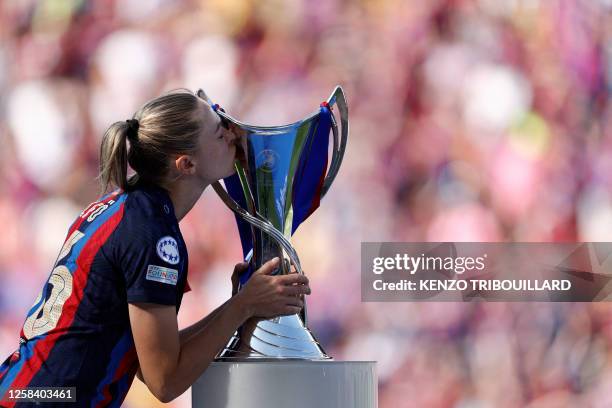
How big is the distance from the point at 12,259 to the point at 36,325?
47.0 inches

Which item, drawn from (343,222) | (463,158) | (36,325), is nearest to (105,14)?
(343,222)

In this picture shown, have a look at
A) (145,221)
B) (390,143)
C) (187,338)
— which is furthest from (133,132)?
(390,143)

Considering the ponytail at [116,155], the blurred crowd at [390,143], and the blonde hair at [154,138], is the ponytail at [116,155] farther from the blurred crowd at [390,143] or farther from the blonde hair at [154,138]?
the blurred crowd at [390,143]

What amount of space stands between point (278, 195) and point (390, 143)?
105cm

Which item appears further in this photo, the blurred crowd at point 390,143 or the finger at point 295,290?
the blurred crowd at point 390,143

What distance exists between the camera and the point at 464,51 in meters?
2.11

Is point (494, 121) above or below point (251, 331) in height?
above

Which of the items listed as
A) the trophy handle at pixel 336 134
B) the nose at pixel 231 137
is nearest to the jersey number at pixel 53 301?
the nose at pixel 231 137

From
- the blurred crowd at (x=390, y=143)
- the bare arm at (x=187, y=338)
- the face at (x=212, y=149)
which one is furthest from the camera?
the blurred crowd at (x=390, y=143)

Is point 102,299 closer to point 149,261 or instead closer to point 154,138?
point 149,261

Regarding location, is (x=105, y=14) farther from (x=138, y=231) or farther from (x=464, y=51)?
(x=138, y=231)

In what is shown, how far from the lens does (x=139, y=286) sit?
36.5 inches

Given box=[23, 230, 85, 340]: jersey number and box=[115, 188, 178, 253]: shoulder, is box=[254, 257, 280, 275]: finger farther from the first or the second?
box=[23, 230, 85, 340]: jersey number

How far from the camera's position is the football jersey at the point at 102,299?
947 mm
